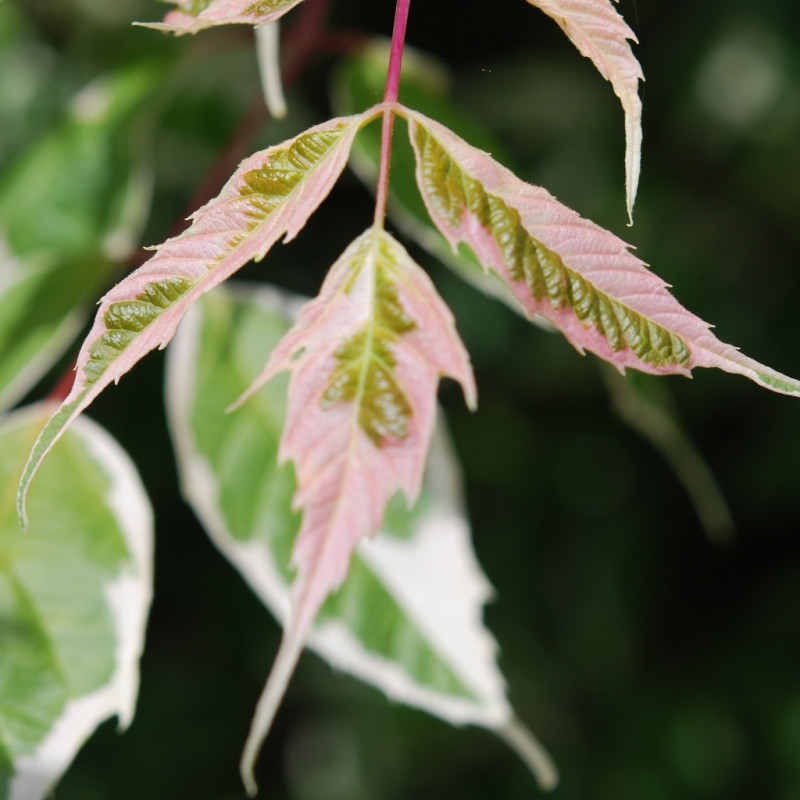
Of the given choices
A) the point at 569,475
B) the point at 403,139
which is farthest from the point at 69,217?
the point at 569,475

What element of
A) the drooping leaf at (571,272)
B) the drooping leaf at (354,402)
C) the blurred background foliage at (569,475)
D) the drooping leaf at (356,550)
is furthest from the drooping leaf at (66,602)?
the blurred background foliage at (569,475)

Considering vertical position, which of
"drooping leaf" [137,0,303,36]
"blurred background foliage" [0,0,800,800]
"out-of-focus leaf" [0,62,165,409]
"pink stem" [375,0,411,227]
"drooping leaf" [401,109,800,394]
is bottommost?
"blurred background foliage" [0,0,800,800]

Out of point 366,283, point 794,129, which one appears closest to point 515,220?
point 366,283

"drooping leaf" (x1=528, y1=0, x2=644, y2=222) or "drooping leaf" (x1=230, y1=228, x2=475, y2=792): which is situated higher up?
"drooping leaf" (x1=528, y1=0, x2=644, y2=222)

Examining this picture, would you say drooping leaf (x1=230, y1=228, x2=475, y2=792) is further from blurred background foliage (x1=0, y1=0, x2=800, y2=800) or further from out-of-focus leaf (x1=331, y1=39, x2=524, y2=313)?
blurred background foliage (x1=0, y1=0, x2=800, y2=800)

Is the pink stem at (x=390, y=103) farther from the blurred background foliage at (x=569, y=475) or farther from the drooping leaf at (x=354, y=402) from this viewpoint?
the blurred background foliage at (x=569, y=475)

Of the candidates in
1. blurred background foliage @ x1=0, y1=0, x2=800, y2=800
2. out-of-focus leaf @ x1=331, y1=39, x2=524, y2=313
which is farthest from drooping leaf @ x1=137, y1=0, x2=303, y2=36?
blurred background foliage @ x1=0, y1=0, x2=800, y2=800
